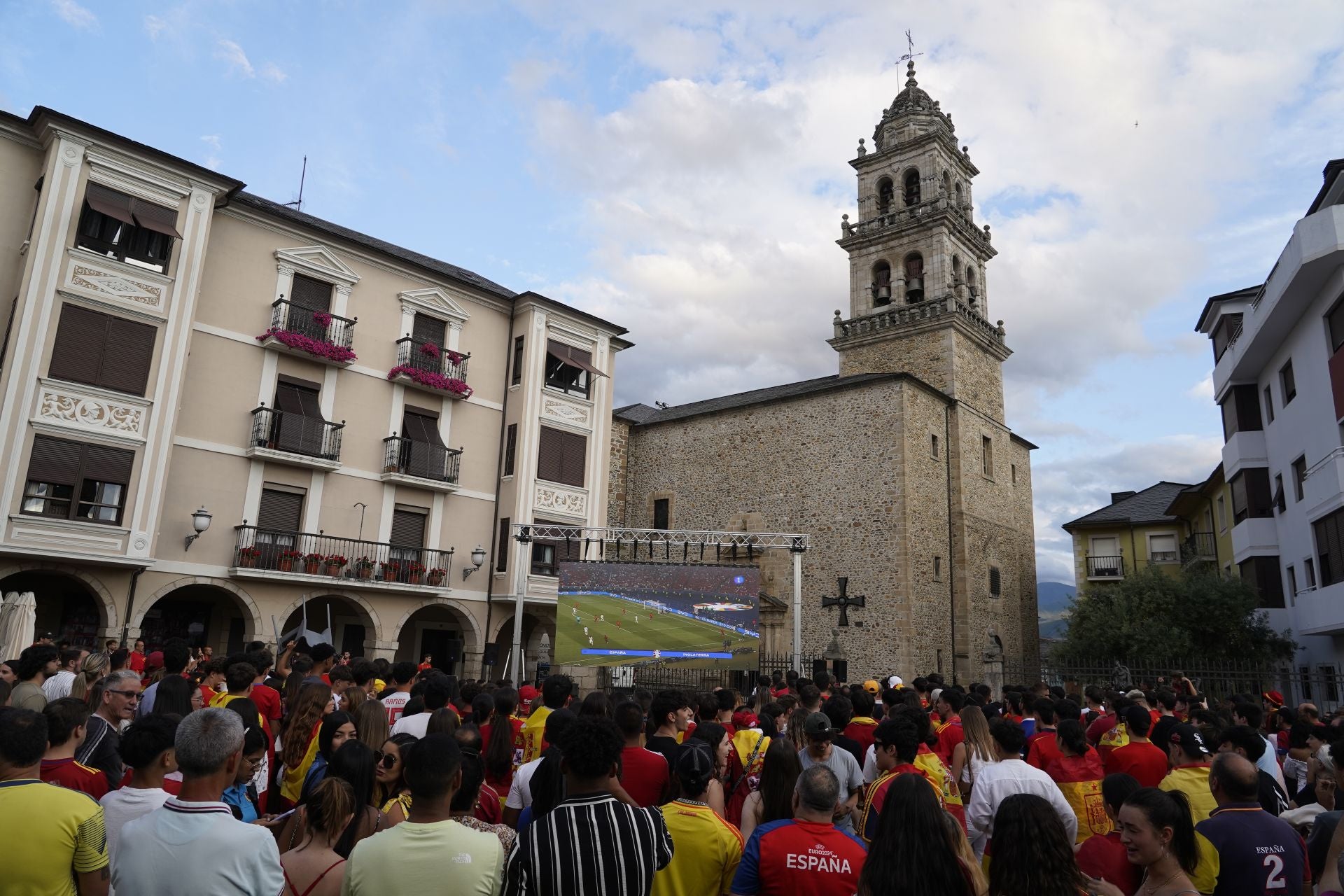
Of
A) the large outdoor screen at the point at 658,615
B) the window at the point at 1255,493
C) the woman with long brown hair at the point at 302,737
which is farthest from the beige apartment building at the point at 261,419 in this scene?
the window at the point at 1255,493

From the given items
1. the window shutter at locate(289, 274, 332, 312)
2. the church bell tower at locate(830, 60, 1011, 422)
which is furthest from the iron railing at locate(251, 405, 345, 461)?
the church bell tower at locate(830, 60, 1011, 422)

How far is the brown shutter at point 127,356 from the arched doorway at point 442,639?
26.1 feet

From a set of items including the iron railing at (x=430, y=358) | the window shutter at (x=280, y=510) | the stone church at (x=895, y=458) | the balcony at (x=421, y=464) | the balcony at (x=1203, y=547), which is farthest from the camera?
the balcony at (x=1203, y=547)

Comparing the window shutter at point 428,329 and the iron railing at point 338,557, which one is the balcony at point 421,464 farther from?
the window shutter at point 428,329

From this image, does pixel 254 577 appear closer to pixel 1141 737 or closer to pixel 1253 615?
pixel 1141 737

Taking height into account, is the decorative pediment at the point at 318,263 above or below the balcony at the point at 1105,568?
above

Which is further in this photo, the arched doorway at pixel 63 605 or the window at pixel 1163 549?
the window at pixel 1163 549

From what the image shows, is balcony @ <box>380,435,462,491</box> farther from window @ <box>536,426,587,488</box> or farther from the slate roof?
the slate roof

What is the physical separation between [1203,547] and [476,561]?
2475 centimetres

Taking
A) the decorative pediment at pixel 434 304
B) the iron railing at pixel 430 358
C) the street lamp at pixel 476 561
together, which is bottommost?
the street lamp at pixel 476 561

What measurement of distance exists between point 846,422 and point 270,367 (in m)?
17.2

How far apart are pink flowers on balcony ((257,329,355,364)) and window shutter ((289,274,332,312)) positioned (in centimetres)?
46

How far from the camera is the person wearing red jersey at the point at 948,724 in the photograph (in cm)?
619

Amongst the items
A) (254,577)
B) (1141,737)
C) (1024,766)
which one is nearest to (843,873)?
(1024,766)
